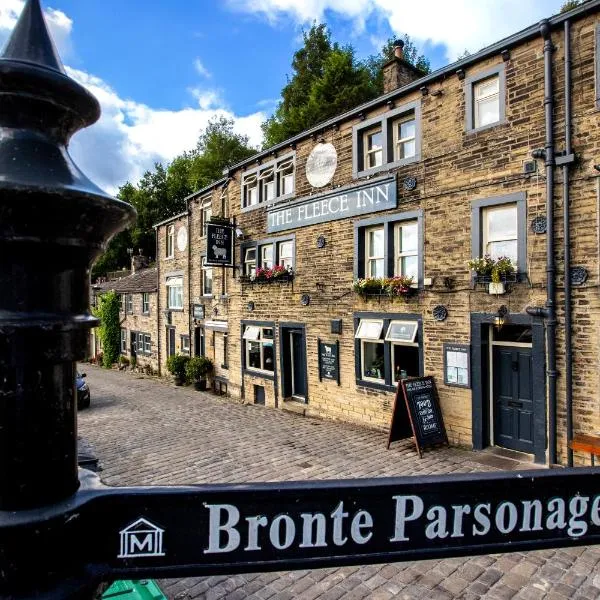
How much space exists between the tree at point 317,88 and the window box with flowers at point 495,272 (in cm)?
2007

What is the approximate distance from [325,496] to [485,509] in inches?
20.8

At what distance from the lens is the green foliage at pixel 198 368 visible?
1950 cm

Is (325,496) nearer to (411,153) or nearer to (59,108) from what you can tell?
(59,108)

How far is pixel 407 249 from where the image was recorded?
11.3m

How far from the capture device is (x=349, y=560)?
4.17 ft

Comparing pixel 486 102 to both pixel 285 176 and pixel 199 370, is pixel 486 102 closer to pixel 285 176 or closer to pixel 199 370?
pixel 285 176

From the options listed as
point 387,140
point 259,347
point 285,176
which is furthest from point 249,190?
point 387,140

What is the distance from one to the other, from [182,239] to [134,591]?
19.9 meters

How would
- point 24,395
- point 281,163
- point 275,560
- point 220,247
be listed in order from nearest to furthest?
1. point 24,395
2. point 275,560
3. point 281,163
4. point 220,247

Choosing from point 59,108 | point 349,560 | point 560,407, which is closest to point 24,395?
point 59,108

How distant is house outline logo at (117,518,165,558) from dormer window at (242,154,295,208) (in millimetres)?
14062

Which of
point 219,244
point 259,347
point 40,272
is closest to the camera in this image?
point 40,272

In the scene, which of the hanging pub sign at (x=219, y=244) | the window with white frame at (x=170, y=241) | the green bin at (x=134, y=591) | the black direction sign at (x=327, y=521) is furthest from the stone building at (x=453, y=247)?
the window with white frame at (x=170, y=241)

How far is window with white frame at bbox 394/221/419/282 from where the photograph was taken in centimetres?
1106
